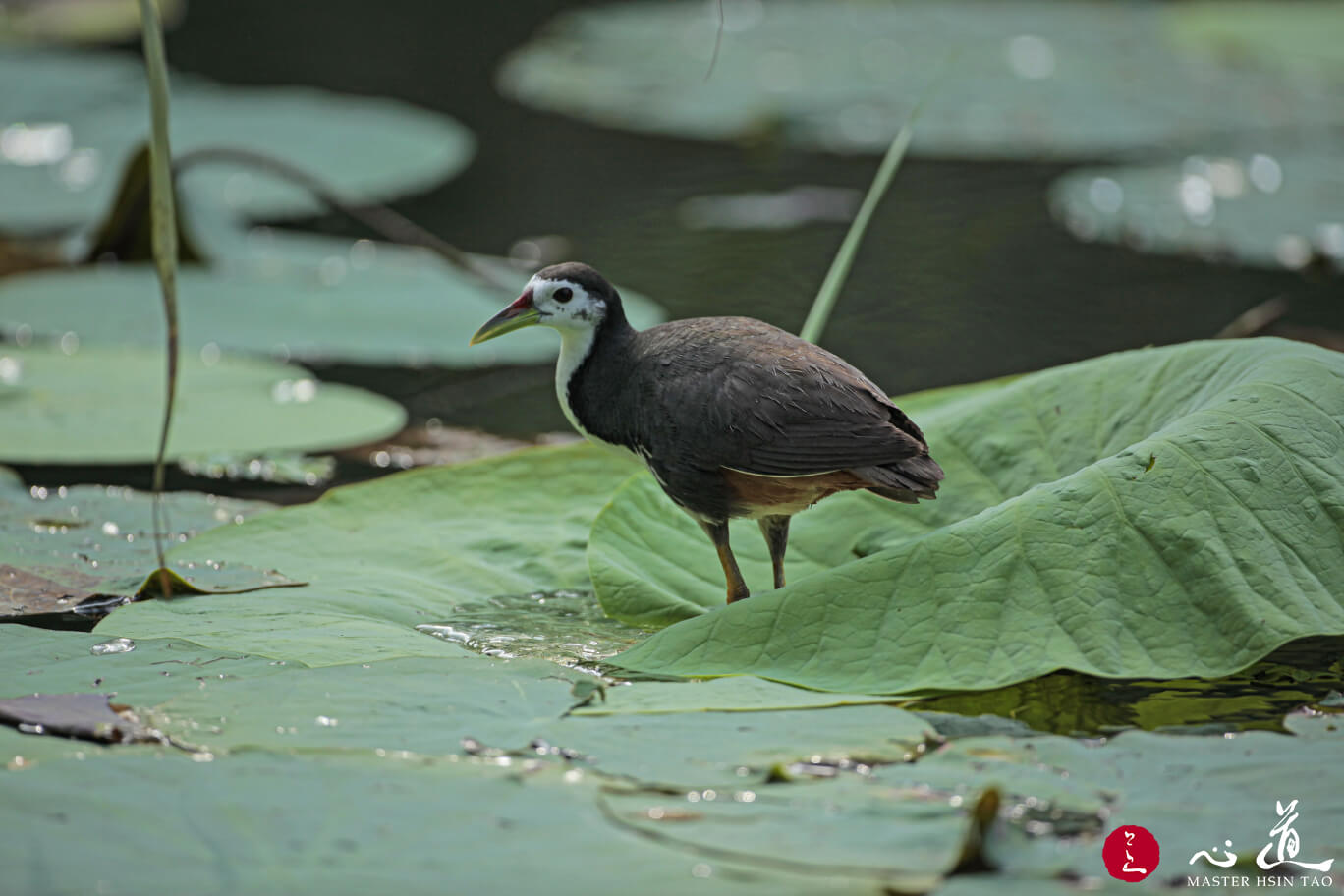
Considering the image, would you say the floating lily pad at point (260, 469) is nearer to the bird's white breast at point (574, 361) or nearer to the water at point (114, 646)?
the bird's white breast at point (574, 361)

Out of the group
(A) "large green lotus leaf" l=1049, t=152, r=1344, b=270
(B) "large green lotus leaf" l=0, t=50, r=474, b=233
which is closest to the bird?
(B) "large green lotus leaf" l=0, t=50, r=474, b=233

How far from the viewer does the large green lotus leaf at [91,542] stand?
3588 millimetres

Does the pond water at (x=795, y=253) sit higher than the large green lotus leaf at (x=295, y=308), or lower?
higher

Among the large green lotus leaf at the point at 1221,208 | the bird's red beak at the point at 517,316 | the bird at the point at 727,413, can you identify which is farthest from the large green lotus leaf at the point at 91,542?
the large green lotus leaf at the point at 1221,208

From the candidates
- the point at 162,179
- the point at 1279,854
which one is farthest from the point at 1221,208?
the point at 1279,854

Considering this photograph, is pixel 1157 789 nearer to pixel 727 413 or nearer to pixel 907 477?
pixel 907 477

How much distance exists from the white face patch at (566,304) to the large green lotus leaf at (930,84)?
5.88 meters

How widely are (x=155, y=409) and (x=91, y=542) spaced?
144 cm

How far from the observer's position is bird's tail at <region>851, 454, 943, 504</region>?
10.6ft

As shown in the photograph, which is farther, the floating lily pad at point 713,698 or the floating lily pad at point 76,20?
the floating lily pad at point 76,20

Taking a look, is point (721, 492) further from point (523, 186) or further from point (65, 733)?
point (523, 186)

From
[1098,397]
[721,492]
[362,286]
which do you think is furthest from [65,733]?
[362,286]

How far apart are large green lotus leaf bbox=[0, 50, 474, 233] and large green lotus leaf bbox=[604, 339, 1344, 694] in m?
5.32

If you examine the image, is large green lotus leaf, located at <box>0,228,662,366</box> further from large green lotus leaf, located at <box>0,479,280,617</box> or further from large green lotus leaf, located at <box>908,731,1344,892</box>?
large green lotus leaf, located at <box>908,731,1344,892</box>
